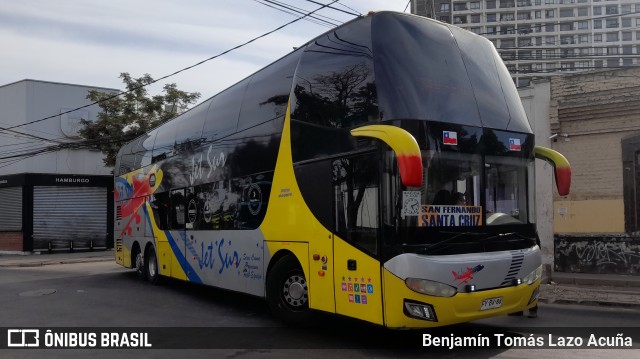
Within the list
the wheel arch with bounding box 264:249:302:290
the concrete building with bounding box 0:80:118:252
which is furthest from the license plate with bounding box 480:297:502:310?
the concrete building with bounding box 0:80:118:252

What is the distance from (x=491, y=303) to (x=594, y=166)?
1009 centimetres

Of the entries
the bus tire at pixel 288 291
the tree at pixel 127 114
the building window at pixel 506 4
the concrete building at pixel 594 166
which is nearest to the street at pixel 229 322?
the bus tire at pixel 288 291

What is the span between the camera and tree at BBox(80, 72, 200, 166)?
Result: 87.5ft

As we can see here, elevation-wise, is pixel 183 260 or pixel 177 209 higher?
pixel 177 209

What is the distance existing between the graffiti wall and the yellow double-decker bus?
8.04 metres

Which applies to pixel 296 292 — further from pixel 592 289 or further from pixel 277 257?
pixel 592 289

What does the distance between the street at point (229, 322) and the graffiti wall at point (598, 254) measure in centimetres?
454

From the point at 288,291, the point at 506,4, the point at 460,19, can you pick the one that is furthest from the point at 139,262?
the point at 506,4

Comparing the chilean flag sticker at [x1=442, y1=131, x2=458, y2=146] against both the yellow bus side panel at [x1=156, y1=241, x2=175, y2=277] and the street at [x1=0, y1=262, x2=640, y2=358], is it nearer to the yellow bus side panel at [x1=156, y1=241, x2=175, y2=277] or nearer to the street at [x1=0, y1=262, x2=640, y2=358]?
the street at [x1=0, y1=262, x2=640, y2=358]

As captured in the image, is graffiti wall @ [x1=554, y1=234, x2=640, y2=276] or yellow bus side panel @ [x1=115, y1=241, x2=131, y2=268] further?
yellow bus side panel @ [x1=115, y1=241, x2=131, y2=268]

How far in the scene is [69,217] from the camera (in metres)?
28.5

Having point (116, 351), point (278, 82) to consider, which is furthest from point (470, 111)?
point (116, 351)

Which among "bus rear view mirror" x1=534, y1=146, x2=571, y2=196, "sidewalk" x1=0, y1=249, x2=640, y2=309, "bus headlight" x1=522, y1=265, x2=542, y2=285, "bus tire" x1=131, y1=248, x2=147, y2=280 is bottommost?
"sidewalk" x1=0, y1=249, x2=640, y2=309

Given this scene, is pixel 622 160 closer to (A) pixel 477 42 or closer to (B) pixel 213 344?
(A) pixel 477 42
